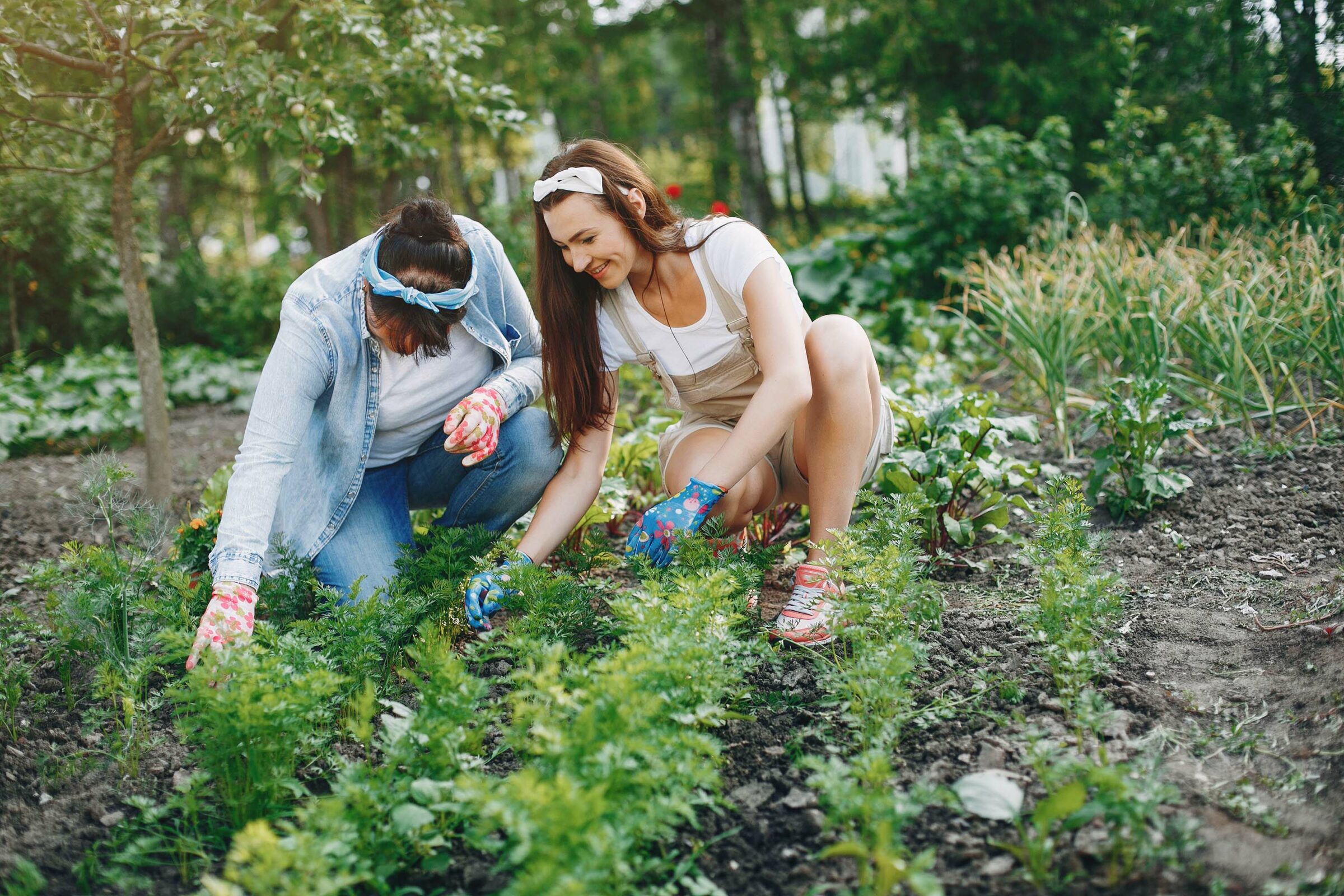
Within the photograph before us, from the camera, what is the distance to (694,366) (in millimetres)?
2488

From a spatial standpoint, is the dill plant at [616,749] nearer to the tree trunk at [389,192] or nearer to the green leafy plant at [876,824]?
the green leafy plant at [876,824]

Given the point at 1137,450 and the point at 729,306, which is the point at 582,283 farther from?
the point at 1137,450

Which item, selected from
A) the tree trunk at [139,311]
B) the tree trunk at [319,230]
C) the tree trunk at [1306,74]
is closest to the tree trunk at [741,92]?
the tree trunk at [319,230]

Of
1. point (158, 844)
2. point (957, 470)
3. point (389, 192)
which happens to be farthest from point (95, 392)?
point (389, 192)

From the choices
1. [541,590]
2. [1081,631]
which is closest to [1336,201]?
[1081,631]

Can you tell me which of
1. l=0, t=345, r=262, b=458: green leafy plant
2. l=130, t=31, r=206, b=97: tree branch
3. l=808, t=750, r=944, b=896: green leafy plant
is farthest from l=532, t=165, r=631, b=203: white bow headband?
l=0, t=345, r=262, b=458: green leafy plant

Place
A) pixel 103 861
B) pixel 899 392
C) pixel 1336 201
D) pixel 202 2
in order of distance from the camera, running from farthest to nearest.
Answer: pixel 1336 201, pixel 899 392, pixel 202 2, pixel 103 861

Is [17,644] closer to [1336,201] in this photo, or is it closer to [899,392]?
[899,392]

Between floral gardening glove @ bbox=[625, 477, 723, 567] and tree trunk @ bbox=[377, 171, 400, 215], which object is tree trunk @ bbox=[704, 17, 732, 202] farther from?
floral gardening glove @ bbox=[625, 477, 723, 567]

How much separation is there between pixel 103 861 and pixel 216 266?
31.5 feet

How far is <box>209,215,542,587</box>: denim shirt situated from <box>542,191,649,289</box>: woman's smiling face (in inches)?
14.6

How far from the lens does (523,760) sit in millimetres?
1711

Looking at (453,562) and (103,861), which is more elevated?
(453,562)

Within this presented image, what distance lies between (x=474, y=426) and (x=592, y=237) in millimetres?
562
